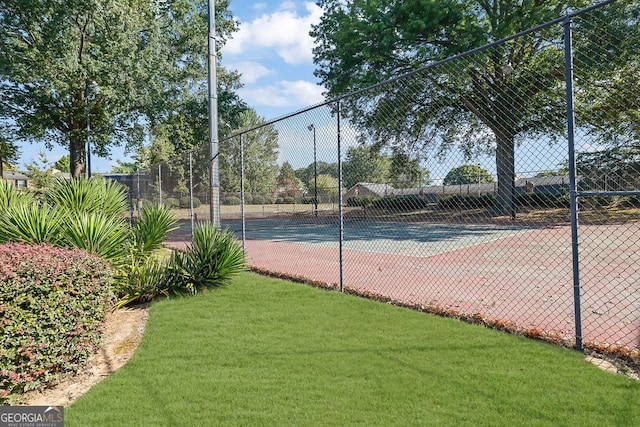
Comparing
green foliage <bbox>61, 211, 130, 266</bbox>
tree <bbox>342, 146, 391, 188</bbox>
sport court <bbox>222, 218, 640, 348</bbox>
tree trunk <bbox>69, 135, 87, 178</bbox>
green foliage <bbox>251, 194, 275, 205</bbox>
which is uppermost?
tree trunk <bbox>69, 135, 87, 178</bbox>

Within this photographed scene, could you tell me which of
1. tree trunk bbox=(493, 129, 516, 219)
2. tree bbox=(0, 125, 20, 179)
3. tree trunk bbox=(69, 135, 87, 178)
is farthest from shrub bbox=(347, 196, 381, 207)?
tree bbox=(0, 125, 20, 179)

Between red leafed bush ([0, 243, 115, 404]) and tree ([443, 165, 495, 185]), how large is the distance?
4.12 metres

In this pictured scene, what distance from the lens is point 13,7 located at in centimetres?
A: 1519

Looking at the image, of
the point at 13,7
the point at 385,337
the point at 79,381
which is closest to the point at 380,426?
the point at 385,337

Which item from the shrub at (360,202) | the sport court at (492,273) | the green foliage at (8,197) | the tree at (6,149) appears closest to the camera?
the sport court at (492,273)

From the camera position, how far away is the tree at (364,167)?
7562 mm

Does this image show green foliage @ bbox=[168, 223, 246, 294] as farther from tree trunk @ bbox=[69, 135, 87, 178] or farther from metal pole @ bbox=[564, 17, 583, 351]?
tree trunk @ bbox=[69, 135, 87, 178]

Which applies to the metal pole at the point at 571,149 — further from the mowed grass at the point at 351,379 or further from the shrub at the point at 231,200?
the shrub at the point at 231,200

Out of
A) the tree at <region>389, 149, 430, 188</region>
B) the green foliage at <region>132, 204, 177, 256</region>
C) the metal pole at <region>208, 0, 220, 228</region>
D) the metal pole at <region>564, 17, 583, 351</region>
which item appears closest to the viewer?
the metal pole at <region>564, 17, 583, 351</region>

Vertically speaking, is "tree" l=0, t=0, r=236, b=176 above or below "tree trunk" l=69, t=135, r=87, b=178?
above

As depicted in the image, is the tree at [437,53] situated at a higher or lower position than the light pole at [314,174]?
higher

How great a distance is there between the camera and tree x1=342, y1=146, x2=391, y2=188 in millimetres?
7562

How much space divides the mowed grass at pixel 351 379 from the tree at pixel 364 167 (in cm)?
366

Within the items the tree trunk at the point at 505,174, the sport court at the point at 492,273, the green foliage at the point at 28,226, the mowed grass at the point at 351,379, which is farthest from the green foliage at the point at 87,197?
the tree trunk at the point at 505,174
